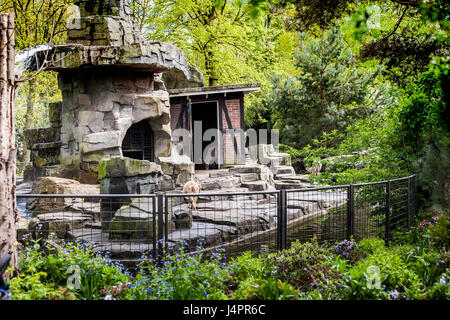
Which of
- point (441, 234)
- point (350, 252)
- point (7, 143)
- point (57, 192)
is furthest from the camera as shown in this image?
point (57, 192)

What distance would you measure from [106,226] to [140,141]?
8493 millimetres

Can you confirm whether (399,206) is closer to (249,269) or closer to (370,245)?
(370,245)

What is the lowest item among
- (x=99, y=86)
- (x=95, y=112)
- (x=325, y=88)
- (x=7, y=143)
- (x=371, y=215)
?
(x=371, y=215)

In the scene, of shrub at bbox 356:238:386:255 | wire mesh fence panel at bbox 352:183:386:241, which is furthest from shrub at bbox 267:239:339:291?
wire mesh fence panel at bbox 352:183:386:241

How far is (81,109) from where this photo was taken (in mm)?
13117

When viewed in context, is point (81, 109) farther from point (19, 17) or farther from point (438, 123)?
point (438, 123)

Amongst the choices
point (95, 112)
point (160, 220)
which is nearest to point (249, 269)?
point (160, 220)

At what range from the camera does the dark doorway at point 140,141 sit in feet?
51.5

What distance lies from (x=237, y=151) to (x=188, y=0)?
8.58 metres

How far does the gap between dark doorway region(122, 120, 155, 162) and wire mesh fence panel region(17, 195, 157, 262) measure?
5.88 metres

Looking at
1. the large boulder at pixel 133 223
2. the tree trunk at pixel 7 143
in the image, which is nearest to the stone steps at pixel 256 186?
the large boulder at pixel 133 223

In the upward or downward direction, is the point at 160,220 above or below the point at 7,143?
below

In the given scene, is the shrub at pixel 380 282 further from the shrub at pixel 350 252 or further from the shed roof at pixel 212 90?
the shed roof at pixel 212 90

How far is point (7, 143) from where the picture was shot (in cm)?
345
